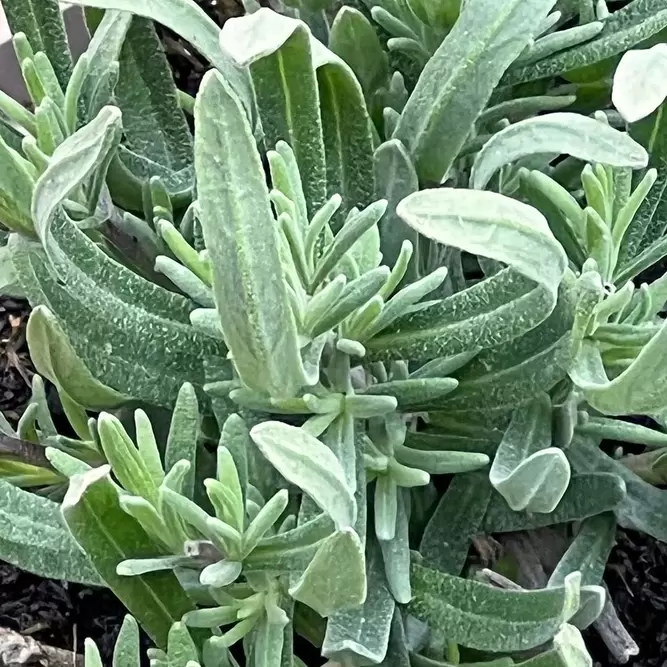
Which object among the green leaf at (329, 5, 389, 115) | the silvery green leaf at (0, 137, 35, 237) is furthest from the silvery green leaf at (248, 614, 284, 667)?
the green leaf at (329, 5, 389, 115)

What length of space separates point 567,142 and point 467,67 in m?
0.09

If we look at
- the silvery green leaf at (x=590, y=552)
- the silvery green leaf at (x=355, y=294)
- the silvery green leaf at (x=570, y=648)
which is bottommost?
the silvery green leaf at (x=590, y=552)

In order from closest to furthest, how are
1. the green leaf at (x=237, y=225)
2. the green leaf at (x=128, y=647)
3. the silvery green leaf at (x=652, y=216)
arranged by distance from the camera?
the green leaf at (x=237, y=225)
the green leaf at (x=128, y=647)
the silvery green leaf at (x=652, y=216)

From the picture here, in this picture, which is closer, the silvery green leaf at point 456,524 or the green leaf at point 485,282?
the green leaf at point 485,282

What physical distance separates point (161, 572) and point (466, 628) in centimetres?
16

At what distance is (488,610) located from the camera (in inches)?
20.5

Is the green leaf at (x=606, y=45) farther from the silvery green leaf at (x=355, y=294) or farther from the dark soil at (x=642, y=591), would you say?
the dark soil at (x=642, y=591)

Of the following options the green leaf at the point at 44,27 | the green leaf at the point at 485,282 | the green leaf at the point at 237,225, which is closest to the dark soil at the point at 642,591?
the green leaf at the point at 485,282

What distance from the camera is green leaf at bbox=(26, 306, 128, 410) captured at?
0.53m

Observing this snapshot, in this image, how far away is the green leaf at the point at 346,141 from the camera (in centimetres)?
57

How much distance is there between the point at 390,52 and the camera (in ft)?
2.22

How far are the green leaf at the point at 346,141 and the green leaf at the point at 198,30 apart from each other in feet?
0.14

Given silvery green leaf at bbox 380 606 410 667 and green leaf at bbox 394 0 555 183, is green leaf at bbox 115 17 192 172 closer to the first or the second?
green leaf at bbox 394 0 555 183

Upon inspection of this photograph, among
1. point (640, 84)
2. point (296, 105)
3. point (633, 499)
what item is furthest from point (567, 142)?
point (633, 499)
